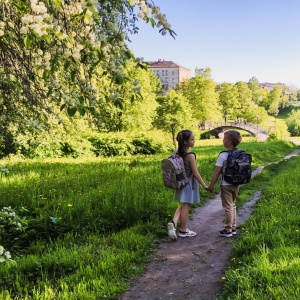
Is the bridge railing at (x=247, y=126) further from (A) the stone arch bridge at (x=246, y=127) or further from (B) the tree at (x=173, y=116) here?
(B) the tree at (x=173, y=116)

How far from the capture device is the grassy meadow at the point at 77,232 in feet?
13.5

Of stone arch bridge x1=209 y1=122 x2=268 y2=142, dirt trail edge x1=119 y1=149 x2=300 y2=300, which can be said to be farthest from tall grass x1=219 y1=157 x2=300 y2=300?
stone arch bridge x1=209 y1=122 x2=268 y2=142

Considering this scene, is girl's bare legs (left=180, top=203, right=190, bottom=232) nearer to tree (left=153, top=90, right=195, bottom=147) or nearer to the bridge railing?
tree (left=153, top=90, right=195, bottom=147)

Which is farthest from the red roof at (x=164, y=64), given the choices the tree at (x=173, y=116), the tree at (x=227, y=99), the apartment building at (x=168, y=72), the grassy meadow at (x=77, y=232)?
the grassy meadow at (x=77, y=232)

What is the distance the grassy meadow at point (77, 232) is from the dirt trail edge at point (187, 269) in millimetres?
207

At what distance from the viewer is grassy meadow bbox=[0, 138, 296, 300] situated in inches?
162

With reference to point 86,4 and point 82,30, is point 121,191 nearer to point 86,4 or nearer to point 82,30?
point 82,30

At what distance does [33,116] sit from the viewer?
6.56 metres

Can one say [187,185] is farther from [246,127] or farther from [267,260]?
[246,127]

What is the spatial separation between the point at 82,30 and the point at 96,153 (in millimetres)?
22170

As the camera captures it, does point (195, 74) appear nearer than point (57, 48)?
No

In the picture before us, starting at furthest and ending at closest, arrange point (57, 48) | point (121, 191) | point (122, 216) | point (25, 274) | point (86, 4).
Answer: point (121, 191) → point (122, 216) → point (25, 274) → point (57, 48) → point (86, 4)

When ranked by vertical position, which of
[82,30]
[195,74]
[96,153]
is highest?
[195,74]

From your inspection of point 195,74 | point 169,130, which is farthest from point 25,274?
point 195,74
